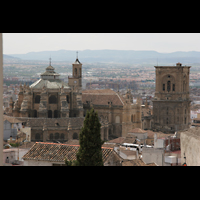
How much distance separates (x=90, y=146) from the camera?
12219 mm

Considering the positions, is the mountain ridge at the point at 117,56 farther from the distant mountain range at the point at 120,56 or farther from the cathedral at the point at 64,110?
the cathedral at the point at 64,110

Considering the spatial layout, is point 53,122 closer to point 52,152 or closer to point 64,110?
point 64,110

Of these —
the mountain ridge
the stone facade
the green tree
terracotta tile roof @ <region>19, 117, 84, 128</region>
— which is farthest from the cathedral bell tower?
the green tree

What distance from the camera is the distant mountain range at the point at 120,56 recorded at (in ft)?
186

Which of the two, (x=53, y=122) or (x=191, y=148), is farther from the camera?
(x=53, y=122)

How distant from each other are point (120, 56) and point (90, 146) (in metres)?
71.9

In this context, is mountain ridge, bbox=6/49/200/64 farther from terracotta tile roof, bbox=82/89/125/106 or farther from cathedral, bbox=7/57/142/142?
terracotta tile roof, bbox=82/89/125/106

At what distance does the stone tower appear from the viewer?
51812mm

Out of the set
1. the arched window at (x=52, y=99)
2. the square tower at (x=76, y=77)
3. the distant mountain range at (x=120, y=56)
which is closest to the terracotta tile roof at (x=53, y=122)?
the arched window at (x=52, y=99)

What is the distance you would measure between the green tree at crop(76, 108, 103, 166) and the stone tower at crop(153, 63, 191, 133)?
39561 mm

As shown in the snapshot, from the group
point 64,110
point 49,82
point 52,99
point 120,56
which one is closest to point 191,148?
point 64,110
